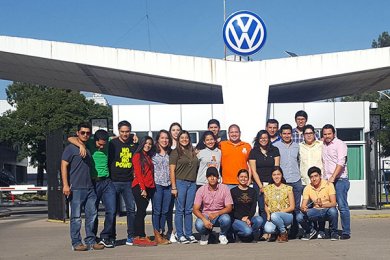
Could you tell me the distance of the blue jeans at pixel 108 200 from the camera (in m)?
9.90

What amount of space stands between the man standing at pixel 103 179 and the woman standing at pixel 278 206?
2.37 metres

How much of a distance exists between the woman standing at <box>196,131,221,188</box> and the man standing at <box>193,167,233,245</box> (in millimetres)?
237

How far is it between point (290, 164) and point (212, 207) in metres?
1.52

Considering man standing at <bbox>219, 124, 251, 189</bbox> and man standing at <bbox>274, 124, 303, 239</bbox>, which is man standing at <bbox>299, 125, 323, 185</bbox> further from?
man standing at <bbox>219, 124, 251, 189</bbox>

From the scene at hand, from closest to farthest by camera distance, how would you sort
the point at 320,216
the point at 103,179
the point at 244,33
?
the point at 103,179, the point at 320,216, the point at 244,33

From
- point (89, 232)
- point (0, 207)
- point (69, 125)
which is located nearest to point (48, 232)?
point (89, 232)

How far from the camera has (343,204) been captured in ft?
34.6

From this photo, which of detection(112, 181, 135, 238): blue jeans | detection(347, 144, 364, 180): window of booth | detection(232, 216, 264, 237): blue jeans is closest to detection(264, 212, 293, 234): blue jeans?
detection(232, 216, 264, 237): blue jeans

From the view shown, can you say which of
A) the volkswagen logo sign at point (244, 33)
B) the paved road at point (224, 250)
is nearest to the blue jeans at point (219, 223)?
the paved road at point (224, 250)

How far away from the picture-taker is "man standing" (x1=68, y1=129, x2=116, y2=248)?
977cm

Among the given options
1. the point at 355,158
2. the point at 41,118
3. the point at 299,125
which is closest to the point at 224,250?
the point at 299,125

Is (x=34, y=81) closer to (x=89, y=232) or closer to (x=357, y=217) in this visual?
(x=357, y=217)

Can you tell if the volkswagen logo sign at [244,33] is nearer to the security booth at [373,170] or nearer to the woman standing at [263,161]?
the security booth at [373,170]

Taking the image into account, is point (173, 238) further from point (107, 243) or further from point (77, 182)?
point (77, 182)
